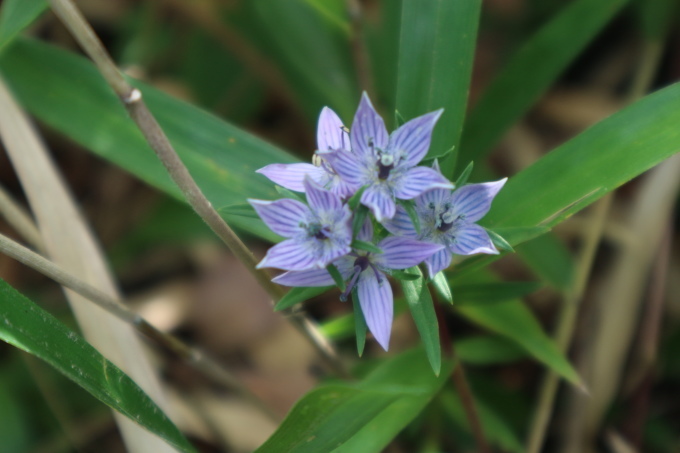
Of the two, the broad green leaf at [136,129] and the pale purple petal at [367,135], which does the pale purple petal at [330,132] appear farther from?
the broad green leaf at [136,129]

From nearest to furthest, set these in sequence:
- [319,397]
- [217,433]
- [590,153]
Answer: [319,397], [590,153], [217,433]

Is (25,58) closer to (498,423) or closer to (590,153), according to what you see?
(590,153)

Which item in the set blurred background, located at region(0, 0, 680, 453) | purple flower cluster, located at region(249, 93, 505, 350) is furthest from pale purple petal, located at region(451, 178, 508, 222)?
blurred background, located at region(0, 0, 680, 453)

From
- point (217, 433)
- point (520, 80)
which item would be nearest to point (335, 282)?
point (520, 80)

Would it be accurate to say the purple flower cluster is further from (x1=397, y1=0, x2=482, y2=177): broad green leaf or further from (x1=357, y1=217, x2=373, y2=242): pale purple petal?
(x1=397, y1=0, x2=482, y2=177): broad green leaf

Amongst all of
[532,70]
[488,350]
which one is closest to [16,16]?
[532,70]

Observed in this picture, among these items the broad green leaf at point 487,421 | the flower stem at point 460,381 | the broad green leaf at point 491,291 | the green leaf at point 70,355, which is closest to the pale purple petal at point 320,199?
the flower stem at point 460,381

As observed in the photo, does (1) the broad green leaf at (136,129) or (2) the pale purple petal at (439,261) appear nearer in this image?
(2) the pale purple petal at (439,261)

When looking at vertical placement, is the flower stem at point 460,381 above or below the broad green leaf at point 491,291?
below
